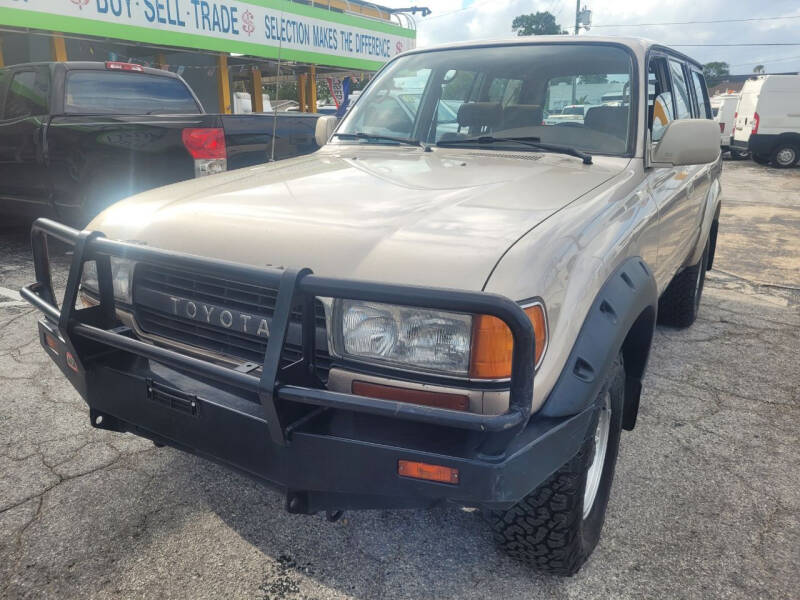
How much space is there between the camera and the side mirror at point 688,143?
2.55 meters

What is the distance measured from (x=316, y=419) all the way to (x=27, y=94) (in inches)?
220

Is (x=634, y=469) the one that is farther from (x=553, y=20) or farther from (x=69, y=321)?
(x=553, y=20)

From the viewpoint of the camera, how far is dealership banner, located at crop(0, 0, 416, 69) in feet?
31.7

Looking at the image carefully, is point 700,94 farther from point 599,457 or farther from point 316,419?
point 316,419

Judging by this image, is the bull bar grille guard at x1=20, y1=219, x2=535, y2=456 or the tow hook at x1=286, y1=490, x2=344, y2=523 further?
the tow hook at x1=286, y1=490, x2=344, y2=523

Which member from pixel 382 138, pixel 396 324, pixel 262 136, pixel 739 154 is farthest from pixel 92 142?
pixel 739 154

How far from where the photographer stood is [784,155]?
17812mm

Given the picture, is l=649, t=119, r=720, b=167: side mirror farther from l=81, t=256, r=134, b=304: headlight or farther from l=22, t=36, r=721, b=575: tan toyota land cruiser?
l=81, t=256, r=134, b=304: headlight

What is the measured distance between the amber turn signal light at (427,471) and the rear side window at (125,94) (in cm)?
525

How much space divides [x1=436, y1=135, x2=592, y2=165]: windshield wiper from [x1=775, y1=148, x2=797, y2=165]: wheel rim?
720 inches

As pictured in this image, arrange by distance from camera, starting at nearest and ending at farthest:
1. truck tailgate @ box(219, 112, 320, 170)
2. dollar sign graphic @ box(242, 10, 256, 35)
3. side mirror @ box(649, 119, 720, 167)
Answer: side mirror @ box(649, 119, 720, 167) → truck tailgate @ box(219, 112, 320, 170) → dollar sign graphic @ box(242, 10, 256, 35)

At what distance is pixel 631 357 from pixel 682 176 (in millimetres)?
1394

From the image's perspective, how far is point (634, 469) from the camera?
2736 millimetres

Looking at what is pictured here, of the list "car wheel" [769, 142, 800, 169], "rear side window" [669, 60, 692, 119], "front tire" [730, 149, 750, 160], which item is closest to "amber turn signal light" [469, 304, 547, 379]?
"rear side window" [669, 60, 692, 119]
